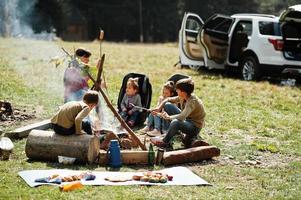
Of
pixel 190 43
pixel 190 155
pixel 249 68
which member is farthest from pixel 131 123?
pixel 190 43

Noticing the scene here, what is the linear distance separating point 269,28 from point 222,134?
24.3 ft

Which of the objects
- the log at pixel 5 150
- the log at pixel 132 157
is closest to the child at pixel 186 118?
the log at pixel 132 157

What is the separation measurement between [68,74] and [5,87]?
3.82 meters

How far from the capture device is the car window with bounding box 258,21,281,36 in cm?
1591

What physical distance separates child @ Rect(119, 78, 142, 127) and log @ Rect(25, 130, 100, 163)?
2.41m

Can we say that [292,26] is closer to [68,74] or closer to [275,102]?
[275,102]

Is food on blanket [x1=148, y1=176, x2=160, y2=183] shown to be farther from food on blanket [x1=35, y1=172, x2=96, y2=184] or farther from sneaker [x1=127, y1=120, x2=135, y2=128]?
sneaker [x1=127, y1=120, x2=135, y2=128]

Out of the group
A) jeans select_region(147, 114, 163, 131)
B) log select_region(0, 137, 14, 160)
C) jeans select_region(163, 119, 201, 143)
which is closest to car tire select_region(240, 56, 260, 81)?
jeans select_region(147, 114, 163, 131)

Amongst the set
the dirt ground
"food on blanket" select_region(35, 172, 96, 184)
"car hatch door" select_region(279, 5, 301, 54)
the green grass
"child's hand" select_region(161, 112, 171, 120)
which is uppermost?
"car hatch door" select_region(279, 5, 301, 54)

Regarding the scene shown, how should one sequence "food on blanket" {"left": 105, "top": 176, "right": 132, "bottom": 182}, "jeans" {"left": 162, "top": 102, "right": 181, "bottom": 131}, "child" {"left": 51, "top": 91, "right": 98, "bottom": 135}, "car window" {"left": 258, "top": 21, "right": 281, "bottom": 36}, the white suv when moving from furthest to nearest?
"car window" {"left": 258, "top": 21, "right": 281, "bottom": 36} → the white suv → "jeans" {"left": 162, "top": 102, "right": 181, "bottom": 131} → "child" {"left": 51, "top": 91, "right": 98, "bottom": 135} → "food on blanket" {"left": 105, "top": 176, "right": 132, "bottom": 182}

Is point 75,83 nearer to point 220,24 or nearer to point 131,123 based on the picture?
point 131,123

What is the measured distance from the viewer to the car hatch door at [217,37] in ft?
56.4

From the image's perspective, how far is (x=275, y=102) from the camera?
12.8 m

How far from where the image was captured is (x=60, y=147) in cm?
719
